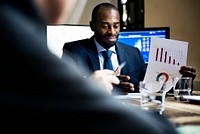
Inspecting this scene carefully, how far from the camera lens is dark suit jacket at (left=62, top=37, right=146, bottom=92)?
232 cm

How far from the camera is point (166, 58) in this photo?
5.43ft

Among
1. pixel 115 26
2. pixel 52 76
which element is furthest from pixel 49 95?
pixel 115 26

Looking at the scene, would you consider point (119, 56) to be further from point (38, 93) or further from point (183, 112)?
point (38, 93)

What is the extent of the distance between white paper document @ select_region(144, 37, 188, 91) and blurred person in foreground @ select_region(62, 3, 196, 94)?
2.00 ft

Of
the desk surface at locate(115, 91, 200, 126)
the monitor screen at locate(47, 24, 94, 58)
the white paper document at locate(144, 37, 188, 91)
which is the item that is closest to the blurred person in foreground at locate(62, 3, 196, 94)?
the monitor screen at locate(47, 24, 94, 58)

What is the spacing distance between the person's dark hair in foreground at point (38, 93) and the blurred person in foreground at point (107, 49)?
1.95m

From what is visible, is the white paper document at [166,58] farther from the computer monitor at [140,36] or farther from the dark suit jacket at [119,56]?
the computer monitor at [140,36]

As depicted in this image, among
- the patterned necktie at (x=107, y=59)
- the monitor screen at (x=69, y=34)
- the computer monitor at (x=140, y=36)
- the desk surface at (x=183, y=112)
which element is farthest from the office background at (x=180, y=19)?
the desk surface at (x=183, y=112)

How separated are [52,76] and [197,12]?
370 cm

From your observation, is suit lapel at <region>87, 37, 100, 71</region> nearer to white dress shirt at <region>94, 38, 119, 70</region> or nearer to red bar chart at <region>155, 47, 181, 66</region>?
white dress shirt at <region>94, 38, 119, 70</region>

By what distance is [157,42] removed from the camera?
5.46 feet

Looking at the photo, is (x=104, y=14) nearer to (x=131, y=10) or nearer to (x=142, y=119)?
(x=131, y=10)

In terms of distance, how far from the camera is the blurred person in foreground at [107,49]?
234 cm

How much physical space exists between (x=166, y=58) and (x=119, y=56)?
750 mm
